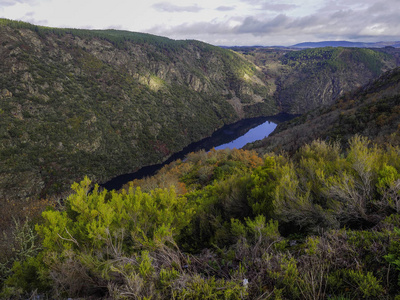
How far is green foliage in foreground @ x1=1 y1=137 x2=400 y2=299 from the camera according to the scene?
146 inches

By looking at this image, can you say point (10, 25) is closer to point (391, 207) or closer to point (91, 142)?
point (91, 142)

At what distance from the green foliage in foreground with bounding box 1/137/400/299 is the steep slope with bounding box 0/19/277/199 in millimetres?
59306

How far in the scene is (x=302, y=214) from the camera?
290 inches

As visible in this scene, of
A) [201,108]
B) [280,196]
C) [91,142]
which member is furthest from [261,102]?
[280,196]

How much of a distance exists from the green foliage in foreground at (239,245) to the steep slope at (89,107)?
59306mm

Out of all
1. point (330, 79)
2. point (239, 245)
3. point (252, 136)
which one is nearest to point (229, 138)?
point (252, 136)

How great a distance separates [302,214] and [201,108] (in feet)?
437

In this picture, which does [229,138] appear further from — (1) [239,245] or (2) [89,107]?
(1) [239,245]

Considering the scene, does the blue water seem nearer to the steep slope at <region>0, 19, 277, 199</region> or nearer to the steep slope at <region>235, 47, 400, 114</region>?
the steep slope at <region>0, 19, 277, 199</region>

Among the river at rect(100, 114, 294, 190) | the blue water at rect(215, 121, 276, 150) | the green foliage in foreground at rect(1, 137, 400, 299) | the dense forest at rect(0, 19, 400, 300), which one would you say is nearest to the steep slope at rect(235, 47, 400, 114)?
the dense forest at rect(0, 19, 400, 300)

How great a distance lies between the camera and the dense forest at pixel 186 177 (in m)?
4.11

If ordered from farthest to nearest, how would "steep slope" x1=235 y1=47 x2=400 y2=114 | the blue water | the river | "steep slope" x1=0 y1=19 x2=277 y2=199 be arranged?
"steep slope" x1=235 y1=47 x2=400 y2=114 < the blue water < the river < "steep slope" x1=0 y1=19 x2=277 y2=199

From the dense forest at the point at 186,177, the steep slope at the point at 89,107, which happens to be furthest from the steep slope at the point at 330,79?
the steep slope at the point at 89,107

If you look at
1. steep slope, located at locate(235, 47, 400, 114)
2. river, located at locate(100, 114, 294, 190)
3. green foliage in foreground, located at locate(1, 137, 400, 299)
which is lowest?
river, located at locate(100, 114, 294, 190)
